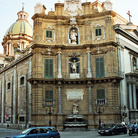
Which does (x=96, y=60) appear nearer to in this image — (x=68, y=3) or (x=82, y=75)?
(x=82, y=75)

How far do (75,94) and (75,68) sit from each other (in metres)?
3.75

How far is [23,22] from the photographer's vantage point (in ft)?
238

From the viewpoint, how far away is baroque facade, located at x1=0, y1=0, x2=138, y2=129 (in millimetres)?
32344

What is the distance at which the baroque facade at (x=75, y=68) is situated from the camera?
32344 millimetres

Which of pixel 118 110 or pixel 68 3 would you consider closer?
pixel 118 110

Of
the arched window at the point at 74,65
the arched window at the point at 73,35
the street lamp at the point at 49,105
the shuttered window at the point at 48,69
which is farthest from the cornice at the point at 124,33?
the street lamp at the point at 49,105

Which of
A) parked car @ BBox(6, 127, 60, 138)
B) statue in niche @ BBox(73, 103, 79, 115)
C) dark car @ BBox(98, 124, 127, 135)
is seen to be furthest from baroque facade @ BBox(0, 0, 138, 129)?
parked car @ BBox(6, 127, 60, 138)

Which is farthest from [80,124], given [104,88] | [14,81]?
[14,81]

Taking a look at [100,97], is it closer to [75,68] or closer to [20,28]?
[75,68]

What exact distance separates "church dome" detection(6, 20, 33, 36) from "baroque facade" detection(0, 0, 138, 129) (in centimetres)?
3478

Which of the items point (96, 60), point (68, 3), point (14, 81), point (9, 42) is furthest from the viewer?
point (9, 42)

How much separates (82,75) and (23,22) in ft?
146

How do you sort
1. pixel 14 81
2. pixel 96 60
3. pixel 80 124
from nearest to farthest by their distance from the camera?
1. pixel 80 124
2. pixel 96 60
3. pixel 14 81

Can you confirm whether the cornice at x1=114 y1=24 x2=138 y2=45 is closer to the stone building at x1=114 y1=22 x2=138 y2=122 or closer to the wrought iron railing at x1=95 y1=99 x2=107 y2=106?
the stone building at x1=114 y1=22 x2=138 y2=122
